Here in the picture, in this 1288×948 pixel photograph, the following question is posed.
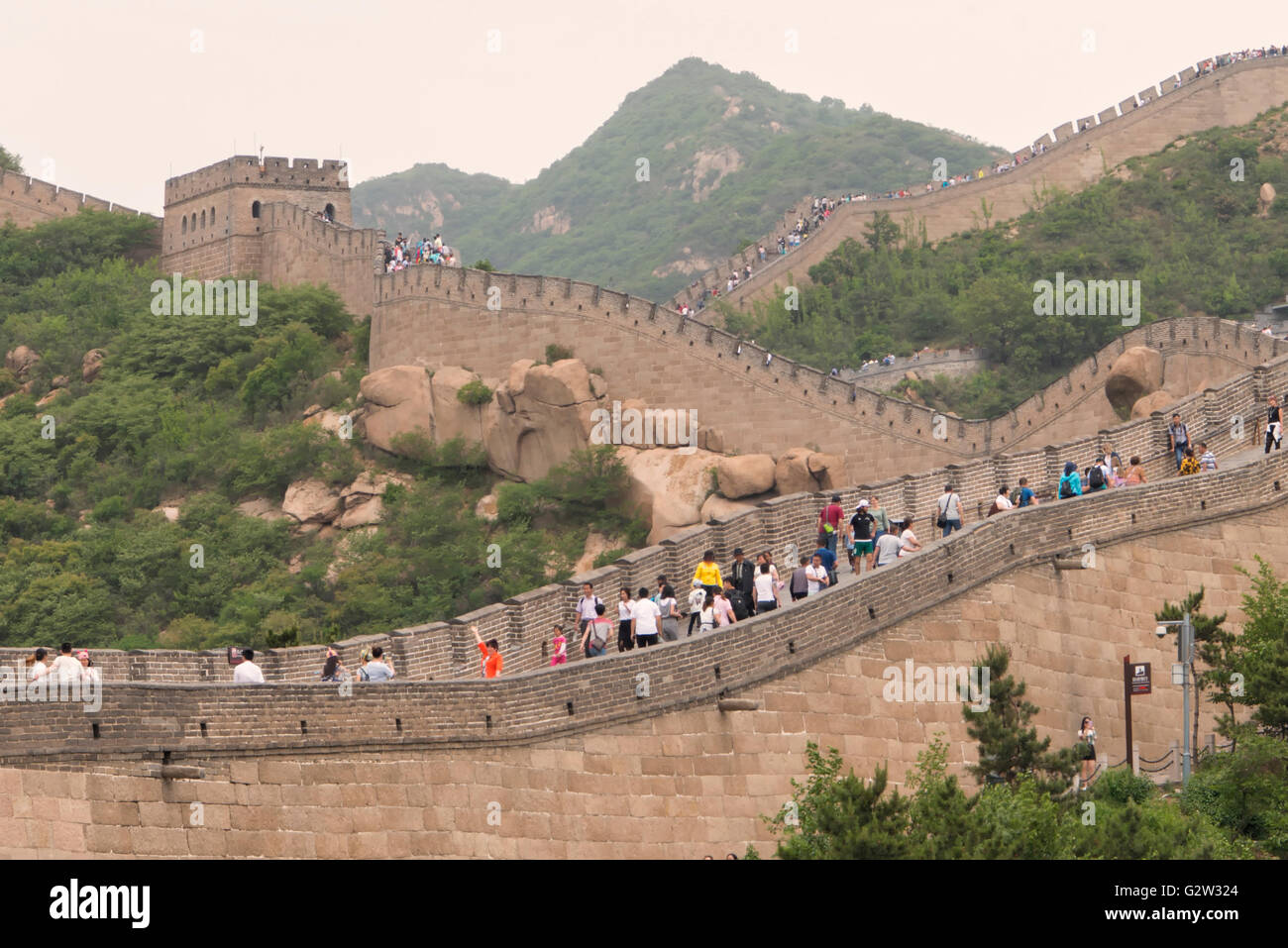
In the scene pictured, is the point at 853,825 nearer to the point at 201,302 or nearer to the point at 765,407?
the point at 765,407

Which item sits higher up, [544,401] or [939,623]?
[544,401]

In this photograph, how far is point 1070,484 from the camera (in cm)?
2805

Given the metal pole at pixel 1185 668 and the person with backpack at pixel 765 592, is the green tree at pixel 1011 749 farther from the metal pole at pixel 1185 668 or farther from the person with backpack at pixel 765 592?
the person with backpack at pixel 765 592

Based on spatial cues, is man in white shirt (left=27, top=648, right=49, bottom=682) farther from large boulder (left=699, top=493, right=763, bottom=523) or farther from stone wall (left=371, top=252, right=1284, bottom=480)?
stone wall (left=371, top=252, right=1284, bottom=480)

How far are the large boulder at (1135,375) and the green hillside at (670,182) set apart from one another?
190 feet

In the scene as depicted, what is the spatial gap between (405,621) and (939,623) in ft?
66.0


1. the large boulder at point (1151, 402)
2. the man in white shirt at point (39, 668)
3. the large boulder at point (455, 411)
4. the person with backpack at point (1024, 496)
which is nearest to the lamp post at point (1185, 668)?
the person with backpack at point (1024, 496)

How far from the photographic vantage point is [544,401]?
1823 inches

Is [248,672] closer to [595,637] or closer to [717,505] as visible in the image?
[595,637]

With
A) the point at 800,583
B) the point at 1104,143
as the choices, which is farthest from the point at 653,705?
the point at 1104,143

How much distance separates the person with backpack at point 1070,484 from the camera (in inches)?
1102

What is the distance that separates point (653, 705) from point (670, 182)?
11059 cm

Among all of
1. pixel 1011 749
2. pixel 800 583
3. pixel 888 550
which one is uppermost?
pixel 888 550
